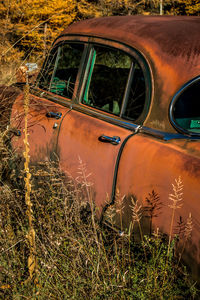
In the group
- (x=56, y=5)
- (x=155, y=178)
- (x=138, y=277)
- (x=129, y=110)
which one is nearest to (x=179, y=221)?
(x=155, y=178)

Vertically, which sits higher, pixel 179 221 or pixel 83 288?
pixel 179 221

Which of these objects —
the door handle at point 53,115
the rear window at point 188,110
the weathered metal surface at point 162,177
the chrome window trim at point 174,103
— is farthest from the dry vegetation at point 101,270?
the door handle at point 53,115

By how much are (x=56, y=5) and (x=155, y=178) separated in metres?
16.6

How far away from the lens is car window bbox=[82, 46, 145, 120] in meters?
2.31

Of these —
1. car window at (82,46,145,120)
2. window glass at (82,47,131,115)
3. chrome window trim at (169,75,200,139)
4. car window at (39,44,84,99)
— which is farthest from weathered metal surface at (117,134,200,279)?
car window at (39,44,84,99)

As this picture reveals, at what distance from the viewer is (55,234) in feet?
7.33

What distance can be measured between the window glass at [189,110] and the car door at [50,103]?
1037 mm

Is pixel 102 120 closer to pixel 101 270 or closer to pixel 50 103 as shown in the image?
pixel 50 103

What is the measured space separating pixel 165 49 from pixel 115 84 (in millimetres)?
724

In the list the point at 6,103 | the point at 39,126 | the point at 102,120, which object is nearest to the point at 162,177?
the point at 102,120

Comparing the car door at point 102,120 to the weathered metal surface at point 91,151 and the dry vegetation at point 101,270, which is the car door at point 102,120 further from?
the dry vegetation at point 101,270

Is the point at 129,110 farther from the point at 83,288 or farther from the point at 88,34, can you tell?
the point at 83,288

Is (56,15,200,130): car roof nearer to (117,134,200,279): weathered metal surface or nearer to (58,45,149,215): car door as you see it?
(58,45,149,215): car door

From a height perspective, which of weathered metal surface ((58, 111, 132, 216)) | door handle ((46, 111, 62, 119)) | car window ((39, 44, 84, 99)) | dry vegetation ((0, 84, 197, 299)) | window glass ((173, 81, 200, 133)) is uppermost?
car window ((39, 44, 84, 99))
